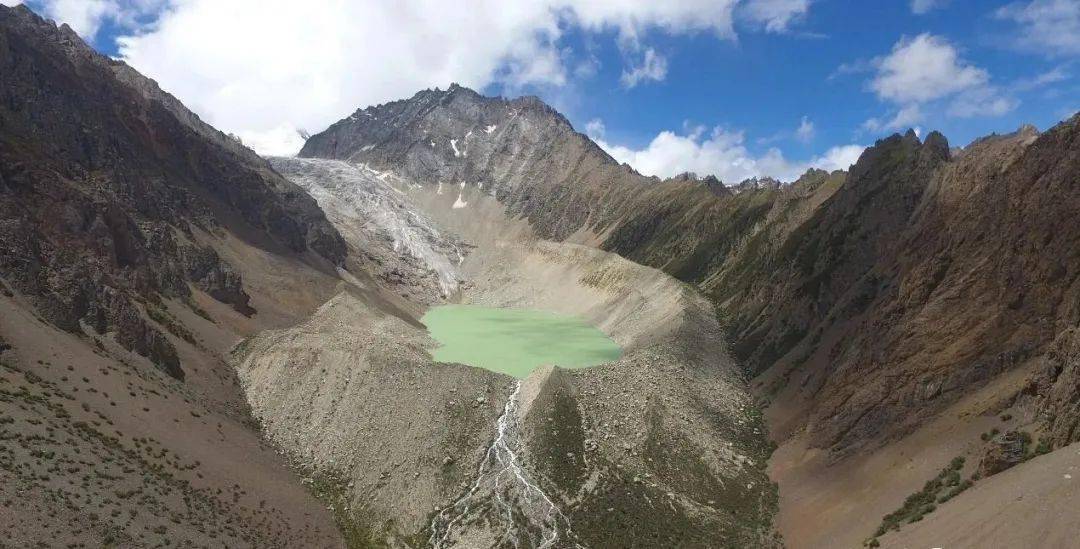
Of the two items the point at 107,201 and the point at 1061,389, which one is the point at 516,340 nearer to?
the point at 107,201

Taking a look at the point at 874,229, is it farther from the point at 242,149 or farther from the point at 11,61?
the point at 242,149

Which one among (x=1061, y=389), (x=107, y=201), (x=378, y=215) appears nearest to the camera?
(x=1061, y=389)

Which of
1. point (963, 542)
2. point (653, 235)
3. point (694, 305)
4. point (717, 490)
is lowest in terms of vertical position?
point (717, 490)

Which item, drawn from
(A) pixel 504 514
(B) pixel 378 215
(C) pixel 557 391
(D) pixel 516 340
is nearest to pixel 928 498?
(A) pixel 504 514

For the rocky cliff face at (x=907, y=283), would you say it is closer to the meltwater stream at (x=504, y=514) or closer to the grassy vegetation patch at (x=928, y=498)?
the grassy vegetation patch at (x=928, y=498)

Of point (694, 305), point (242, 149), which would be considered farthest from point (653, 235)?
point (242, 149)

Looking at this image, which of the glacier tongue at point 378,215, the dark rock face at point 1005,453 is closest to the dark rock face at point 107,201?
the glacier tongue at point 378,215
